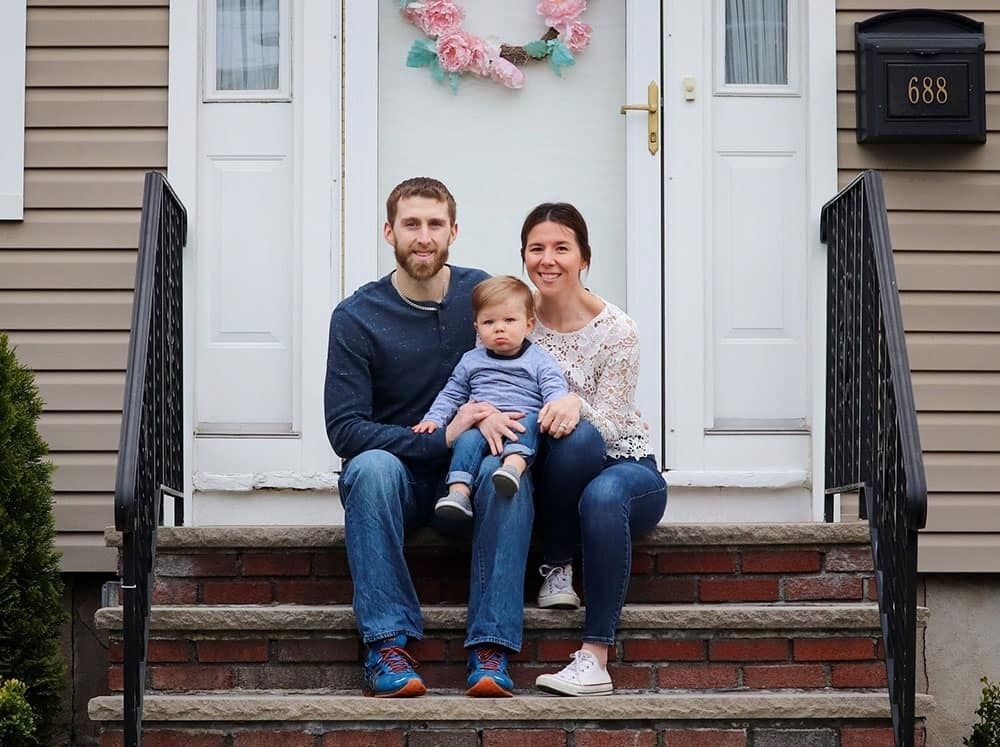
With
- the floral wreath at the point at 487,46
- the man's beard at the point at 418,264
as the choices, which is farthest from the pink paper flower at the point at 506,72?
the man's beard at the point at 418,264

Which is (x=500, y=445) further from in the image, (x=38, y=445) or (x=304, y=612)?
(x=38, y=445)

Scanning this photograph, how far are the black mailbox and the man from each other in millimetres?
1516

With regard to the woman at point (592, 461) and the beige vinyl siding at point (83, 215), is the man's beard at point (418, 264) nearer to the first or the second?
the woman at point (592, 461)

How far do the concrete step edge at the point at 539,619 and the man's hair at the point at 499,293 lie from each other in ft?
2.49

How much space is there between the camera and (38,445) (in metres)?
4.21

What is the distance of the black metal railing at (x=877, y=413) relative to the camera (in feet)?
11.1

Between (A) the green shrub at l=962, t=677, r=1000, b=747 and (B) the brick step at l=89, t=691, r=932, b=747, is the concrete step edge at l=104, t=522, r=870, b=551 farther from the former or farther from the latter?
(A) the green shrub at l=962, t=677, r=1000, b=747

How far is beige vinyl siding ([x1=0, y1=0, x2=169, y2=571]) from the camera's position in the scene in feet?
15.3

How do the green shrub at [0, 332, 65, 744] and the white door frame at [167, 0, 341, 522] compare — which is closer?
the green shrub at [0, 332, 65, 744]

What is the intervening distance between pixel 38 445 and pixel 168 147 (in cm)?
107

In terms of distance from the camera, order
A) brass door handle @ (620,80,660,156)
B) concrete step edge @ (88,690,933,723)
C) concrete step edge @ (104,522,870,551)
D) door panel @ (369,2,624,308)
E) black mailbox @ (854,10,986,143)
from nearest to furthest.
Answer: concrete step edge @ (88,690,933,723), concrete step edge @ (104,522,870,551), black mailbox @ (854,10,986,143), brass door handle @ (620,80,660,156), door panel @ (369,2,624,308)

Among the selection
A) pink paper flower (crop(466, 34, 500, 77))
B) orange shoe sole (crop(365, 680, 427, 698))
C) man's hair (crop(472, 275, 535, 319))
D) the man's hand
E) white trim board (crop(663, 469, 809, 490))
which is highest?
pink paper flower (crop(466, 34, 500, 77))

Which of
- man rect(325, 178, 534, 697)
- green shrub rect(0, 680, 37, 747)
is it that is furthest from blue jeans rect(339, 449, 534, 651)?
green shrub rect(0, 680, 37, 747)

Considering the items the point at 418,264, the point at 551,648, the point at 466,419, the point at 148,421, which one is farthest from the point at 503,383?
the point at 148,421
